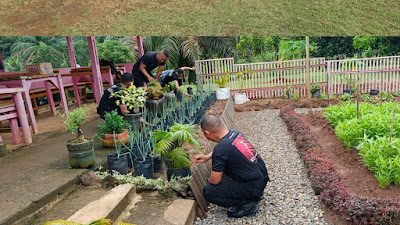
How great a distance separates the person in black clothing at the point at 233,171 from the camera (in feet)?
9.36

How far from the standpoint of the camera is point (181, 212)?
276 centimetres

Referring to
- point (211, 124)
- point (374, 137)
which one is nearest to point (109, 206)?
point (211, 124)

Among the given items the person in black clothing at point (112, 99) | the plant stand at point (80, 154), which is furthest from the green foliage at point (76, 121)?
the person in black clothing at point (112, 99)

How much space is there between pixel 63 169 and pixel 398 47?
17.2 meters

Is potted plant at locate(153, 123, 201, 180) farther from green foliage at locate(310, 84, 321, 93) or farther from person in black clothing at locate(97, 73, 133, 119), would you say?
green foliage at locate(310, 84, 321, 93)

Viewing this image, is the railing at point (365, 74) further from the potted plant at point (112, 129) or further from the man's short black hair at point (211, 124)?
the man's short black hair at point (211, 124)

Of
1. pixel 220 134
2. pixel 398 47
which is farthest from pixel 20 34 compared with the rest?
pixel 398 47

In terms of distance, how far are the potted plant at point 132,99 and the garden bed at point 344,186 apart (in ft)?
8.01

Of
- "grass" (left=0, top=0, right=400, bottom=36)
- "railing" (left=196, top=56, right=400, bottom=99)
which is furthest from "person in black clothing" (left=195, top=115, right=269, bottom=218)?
"railing" (left=196, top=56, right=400, bottom=99)

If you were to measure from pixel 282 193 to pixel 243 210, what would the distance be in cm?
75

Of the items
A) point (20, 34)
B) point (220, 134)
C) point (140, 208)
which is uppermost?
point (20, 34)

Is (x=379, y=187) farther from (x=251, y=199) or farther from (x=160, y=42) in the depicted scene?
(x=160, y=42)

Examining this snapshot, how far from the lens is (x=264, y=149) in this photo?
5324mm

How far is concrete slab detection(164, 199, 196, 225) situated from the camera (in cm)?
262
